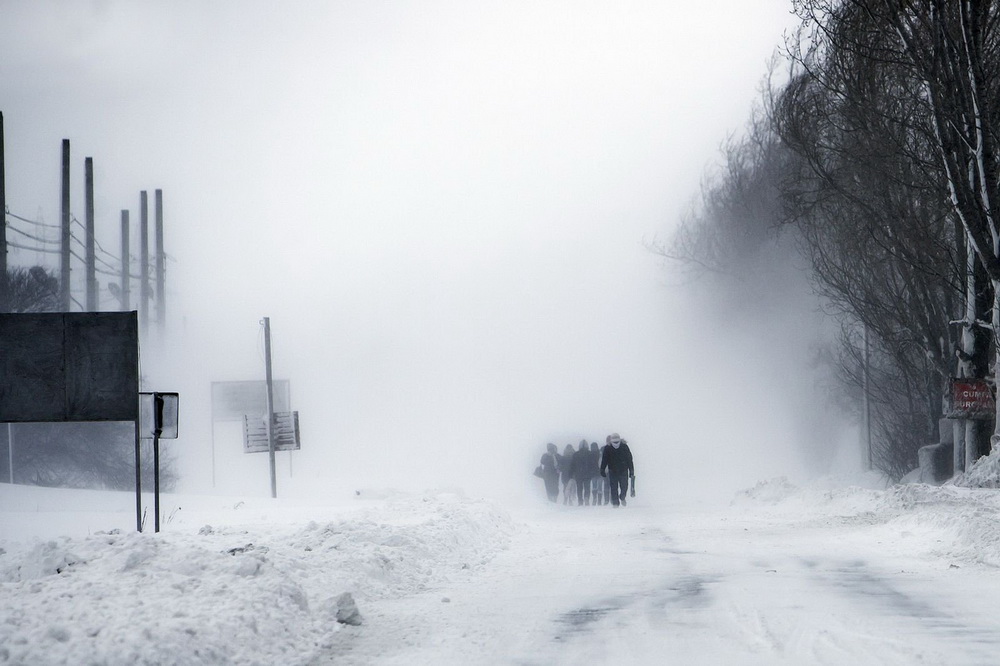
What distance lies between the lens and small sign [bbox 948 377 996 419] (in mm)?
20562

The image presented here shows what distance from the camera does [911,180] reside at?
901 inches

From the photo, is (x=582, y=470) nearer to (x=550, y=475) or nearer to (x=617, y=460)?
(x=550, y=475)

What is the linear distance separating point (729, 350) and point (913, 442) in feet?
84.9

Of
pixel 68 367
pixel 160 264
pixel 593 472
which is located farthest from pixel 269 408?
pixel 68 367

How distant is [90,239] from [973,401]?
27697 mm

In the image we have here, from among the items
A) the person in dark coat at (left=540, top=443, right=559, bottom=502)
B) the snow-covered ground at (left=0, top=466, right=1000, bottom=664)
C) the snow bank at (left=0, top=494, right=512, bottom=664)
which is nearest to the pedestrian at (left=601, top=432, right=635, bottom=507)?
the person in dark coat at (left=540, top=443, right=559, bottom=502)

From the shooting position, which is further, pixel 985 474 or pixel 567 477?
pixel 567 477

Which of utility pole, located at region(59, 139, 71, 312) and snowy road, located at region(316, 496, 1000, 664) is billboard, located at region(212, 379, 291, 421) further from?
snowy road, located at region(316, 496, 1000, 664)

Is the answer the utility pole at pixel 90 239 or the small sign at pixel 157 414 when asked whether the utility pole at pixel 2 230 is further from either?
the small sign at pixel 157 414

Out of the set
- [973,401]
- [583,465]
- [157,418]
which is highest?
[157,418]

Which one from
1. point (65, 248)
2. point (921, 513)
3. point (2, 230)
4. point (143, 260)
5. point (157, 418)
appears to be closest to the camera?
point (157, 418)

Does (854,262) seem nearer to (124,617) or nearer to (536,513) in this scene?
(536,513)

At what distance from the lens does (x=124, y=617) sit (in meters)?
7.08

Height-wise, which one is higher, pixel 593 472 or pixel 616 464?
pixel 616 464
